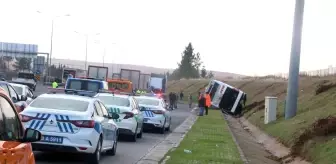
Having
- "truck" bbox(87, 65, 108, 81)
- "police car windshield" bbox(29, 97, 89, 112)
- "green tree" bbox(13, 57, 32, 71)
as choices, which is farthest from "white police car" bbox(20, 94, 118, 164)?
"green tree" bbox(13, 57, 32, 71)

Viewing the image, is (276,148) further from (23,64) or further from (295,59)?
(23,64)

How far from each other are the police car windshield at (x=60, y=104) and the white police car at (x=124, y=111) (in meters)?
6.28

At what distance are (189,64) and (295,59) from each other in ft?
438

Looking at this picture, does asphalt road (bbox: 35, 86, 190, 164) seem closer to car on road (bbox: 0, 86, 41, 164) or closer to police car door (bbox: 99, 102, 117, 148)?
police car door (bbox: 99, 102, 117, 148)

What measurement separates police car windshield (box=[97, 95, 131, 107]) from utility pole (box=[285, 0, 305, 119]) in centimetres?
1069

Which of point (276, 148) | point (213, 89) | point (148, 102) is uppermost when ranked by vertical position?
point (148, 102)

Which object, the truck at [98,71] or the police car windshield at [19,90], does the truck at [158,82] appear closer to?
the truck at [98,71]

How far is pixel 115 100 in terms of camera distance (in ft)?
73.0

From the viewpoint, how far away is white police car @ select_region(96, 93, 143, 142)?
71.3 feet

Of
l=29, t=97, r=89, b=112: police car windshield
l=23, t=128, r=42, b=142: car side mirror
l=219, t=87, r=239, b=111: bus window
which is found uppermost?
l=23, t=128, r=42, b=142: car side mirror

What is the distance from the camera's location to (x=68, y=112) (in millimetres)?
14188

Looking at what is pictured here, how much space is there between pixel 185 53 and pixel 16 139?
15412 centimetres

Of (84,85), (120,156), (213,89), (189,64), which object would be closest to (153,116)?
(84,85)

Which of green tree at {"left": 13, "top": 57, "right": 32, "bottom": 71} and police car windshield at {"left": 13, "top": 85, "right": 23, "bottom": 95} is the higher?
police car windshield at {"left": 13, "top": 85, "right": 23, "bottom": 95}
